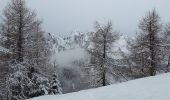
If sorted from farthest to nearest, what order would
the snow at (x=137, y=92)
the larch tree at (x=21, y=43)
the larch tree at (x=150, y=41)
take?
the larch tree at (x=150, y=41) → the larch tree at (x=21, y=43) → the snow at (x=137, y=92)

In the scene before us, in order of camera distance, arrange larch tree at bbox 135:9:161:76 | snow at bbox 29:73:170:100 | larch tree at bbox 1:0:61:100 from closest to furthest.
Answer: snow at bbox 29:73:170:100, larch tree at bbox 1:0:61:100, larch tree at bbox 135:9:161:76

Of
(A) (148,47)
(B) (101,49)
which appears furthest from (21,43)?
(A) (148,47)

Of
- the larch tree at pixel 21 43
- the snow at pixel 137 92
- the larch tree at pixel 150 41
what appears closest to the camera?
the snow at pixel 137 92

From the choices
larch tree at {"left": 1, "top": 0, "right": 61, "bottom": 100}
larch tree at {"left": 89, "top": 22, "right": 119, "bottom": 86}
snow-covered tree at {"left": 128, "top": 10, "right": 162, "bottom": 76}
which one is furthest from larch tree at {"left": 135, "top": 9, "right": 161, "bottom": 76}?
larch tree at {"left": 1, "top": 0, "right": 61, "bottom": 100}

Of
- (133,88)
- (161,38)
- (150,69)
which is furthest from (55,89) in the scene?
(133,88)

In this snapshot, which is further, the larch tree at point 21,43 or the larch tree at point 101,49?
the larch tree at point 101,49

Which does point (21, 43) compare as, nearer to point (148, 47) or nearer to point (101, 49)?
point (101, 49)

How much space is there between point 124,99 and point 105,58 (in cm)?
1382

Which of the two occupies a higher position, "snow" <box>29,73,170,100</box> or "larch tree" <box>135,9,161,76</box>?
"larch tree" <box>135,9,161,76</box>

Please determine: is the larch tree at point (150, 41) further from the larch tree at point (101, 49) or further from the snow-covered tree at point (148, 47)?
→ the larch tree at point (101, 49)

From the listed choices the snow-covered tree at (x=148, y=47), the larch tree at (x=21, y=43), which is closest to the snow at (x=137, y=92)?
the larch tree at (x=21, y=43)

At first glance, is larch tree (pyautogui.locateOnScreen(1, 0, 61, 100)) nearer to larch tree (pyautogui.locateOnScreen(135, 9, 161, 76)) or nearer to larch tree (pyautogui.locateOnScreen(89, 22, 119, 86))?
larch tree (pyautogui.locateOnScreen(89, 22, 119, 86))

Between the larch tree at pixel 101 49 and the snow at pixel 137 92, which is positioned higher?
the larch tree at pixel 101 49

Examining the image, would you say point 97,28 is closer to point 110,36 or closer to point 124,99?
point 110,36
